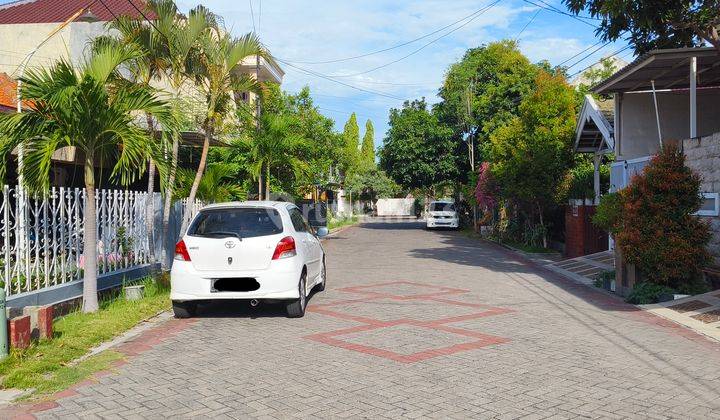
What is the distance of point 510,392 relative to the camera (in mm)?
5156

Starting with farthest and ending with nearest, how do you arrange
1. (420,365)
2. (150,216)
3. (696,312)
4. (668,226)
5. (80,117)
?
1. (150,216)
2. (668,226)
3. (696,312)
4. (80,117)
5. (420,365)

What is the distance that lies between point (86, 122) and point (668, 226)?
8854 mm

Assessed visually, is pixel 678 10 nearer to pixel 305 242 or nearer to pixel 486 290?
pixel 486 290

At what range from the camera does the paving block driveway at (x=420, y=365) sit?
4816 mm

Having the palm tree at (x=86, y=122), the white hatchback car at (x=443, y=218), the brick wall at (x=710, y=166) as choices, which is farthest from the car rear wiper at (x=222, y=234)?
the white hatchback car at (x=443, y=218)

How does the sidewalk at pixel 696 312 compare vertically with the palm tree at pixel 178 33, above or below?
below

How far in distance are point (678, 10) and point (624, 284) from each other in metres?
5.21

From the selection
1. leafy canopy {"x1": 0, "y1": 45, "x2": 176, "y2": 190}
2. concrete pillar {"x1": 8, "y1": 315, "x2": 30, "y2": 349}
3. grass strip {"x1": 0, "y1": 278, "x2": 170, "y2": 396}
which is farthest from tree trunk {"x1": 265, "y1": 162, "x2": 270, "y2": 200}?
concrete pillar {"x1": 8, "y1": 315, "x2": 30, "y2": 349}

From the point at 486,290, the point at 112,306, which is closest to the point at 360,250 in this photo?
the point at 486,290

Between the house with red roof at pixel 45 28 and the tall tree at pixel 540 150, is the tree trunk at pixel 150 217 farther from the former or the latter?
the tall tree at pixel 540 150

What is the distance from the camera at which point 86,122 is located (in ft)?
25.8

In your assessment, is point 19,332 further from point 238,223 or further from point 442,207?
point 442,207

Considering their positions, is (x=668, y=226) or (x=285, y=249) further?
(x=668, y=226)

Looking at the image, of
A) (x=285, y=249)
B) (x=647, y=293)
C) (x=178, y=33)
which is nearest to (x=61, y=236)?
(x=285, y=249)
